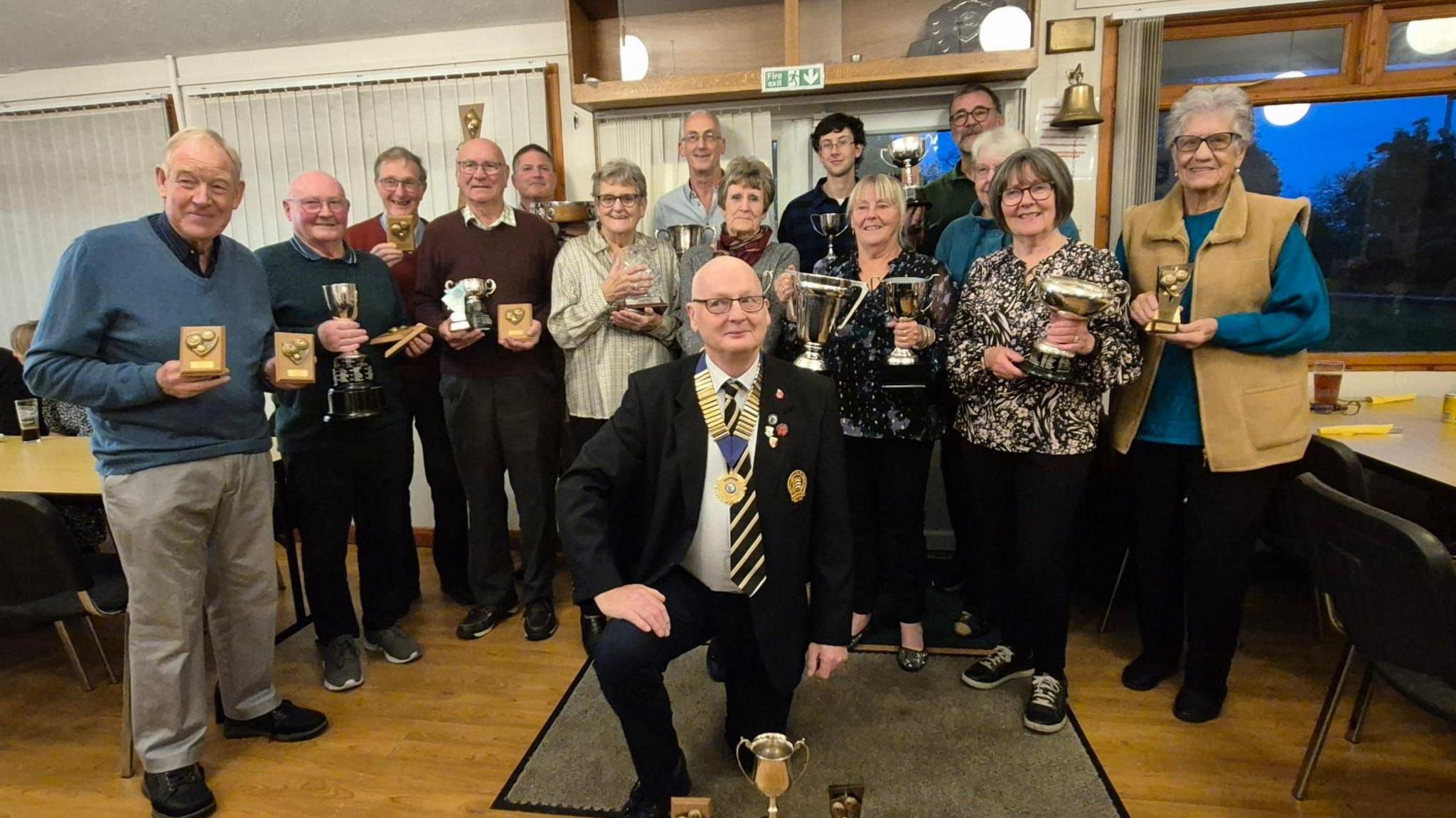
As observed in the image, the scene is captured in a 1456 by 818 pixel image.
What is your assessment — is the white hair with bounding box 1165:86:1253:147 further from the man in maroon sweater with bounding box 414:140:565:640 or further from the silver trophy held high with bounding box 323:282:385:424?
the silver trophy held high with bounding box 323:282:385:424

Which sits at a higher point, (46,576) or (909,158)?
(909,158)

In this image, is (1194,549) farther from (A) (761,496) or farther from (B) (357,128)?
(B) (357,128)

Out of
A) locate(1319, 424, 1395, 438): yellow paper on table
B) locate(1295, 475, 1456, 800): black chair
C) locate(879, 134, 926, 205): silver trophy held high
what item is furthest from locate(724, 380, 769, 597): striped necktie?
locate(1319, 424, 1395, 438): yellow paper on table

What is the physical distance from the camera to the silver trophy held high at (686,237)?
277 cm

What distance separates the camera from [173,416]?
194 cm

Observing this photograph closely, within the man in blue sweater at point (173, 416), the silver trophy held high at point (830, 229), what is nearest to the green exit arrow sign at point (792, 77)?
the silver trophy held high at point (830, 229)

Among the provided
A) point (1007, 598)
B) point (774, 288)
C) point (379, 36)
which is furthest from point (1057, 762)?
point (379, 36)

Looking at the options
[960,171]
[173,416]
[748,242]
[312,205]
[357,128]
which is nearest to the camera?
[173,416]

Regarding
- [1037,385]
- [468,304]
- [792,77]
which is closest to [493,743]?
[468,304]

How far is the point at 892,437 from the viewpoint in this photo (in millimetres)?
2393

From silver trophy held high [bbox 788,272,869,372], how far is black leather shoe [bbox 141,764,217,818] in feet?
6.38

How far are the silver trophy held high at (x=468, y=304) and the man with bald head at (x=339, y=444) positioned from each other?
14 centimetres

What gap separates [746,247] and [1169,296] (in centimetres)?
125

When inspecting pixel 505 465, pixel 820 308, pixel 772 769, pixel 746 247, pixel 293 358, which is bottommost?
pixel 772 769
